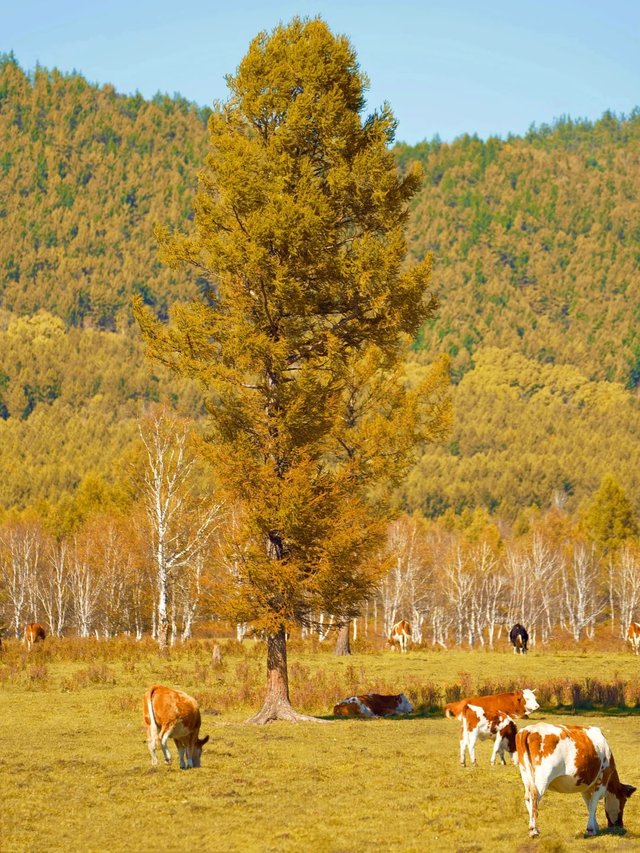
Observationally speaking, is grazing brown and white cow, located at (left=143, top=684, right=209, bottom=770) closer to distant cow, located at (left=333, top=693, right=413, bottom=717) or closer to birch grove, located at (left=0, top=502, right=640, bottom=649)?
distant cow, located at (left=333, top=693, right=413, bottom=717)

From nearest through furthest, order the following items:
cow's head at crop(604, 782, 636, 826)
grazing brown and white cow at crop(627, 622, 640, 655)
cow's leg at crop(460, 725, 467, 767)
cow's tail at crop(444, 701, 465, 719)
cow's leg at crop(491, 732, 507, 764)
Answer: cow's head at crop(604, 782, 636, 826), cow's leg at crop(460, 725, 467, 767), cow's leg at crop(491, 732, 507, 764), cow's tail at crop(444, 701, 465, 719), grazing brown and white cow at crop(627, 622, 640, 655)

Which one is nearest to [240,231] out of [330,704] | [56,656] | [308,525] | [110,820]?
[308,525]

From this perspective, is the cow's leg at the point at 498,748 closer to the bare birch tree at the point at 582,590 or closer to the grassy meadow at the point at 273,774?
the grassy meadow at the point at 273,774

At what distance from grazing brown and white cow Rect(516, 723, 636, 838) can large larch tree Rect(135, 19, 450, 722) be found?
33.8ft

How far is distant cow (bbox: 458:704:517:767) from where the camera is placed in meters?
18.8

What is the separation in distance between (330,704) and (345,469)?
20.6 ft

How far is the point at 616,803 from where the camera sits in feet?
46.6

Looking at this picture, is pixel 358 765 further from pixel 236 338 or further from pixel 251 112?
pixel 251 112

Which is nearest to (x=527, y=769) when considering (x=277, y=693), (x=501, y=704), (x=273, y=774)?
(x=273, y=774)

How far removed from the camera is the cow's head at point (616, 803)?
46.6 ft

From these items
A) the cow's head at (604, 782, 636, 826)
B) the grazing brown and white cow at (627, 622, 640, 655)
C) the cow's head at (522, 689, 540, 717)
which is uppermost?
the grazing brown and white cow at (627, 622, 640, 655)

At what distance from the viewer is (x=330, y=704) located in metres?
27.8

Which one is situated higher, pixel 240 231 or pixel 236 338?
pixel 240 231

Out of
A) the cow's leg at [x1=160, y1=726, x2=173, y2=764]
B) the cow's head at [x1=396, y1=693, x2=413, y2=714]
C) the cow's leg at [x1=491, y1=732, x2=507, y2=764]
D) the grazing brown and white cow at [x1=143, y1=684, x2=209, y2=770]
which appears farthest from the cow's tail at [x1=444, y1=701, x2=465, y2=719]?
the cow's head at [x1=396, y1=693, x2=413, y2=714]
